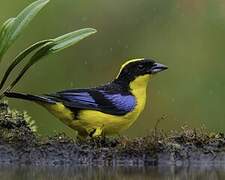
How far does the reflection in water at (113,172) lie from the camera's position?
33.2 feet

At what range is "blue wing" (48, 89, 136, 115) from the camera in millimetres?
11227

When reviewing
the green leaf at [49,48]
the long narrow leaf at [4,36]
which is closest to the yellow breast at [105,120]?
the green leaf at [49,48]

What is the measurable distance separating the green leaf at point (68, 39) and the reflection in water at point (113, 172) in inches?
55.1

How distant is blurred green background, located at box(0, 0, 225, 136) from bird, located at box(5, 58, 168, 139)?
3751mm

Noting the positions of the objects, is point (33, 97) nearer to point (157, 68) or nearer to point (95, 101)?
point (95, 101)

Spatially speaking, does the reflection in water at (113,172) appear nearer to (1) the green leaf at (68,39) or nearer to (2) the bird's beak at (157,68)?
(2) the bird's beak at (157,68)

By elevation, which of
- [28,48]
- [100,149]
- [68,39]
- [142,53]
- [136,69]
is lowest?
[100,149]

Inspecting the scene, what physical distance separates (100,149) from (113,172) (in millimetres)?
629

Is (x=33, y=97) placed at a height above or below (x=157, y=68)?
below

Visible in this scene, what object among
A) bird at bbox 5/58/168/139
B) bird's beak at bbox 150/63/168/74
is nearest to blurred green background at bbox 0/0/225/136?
bird's beak at bbox 150/63/168/74

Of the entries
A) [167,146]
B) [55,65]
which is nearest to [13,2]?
[55,65]

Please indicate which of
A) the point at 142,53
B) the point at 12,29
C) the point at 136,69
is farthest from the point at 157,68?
the point at 142,53

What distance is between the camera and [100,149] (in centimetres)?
1102

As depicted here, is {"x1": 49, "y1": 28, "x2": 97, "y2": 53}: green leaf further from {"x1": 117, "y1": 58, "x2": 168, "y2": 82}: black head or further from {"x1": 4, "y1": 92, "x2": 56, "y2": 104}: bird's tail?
{"x1": 4, "y1": 92, "x2": 56, "y2": 104}: bird's tail
